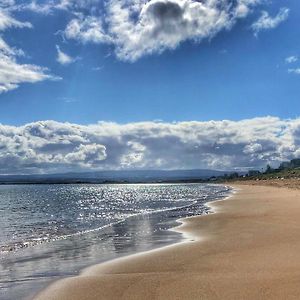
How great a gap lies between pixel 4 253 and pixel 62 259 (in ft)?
13.3

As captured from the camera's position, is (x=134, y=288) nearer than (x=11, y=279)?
Yes

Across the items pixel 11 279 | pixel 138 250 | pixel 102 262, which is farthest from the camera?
pixel 138 250

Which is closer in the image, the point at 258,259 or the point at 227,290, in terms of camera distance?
the point at 227,290

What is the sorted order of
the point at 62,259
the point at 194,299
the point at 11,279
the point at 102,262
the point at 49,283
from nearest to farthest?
the point at 194,299 → the point at 49,283 → the point at 11,279 → the point at 102,262 → the point at 62,259

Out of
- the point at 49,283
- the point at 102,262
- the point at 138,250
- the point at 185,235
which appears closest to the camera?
the point at 49,283

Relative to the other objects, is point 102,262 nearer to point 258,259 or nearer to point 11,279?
point 11,279

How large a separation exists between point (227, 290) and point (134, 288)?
2.41 m

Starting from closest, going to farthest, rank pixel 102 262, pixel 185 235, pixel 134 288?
pixel 134 288
pixel 102 262
pixel 185 235

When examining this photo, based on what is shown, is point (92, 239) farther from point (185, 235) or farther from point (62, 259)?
point (62, 259)

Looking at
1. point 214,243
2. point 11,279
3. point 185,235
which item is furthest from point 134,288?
point 185,235

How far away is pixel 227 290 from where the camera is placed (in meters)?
10.8

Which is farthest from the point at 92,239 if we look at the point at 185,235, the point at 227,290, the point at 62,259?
the point at 227,290

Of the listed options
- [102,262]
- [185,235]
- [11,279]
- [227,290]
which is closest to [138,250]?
[102,262]

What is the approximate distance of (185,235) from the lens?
23.8m
